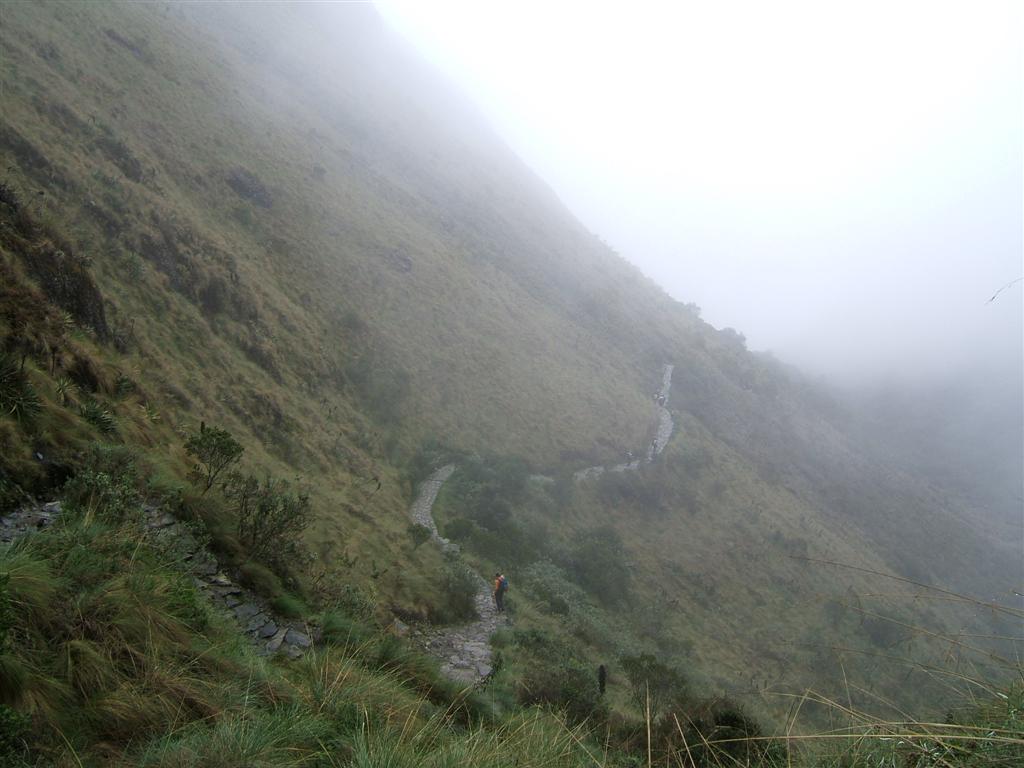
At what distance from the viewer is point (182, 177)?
85.4 ft

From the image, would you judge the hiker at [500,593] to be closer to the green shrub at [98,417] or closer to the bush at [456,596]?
the bush at [456,596]

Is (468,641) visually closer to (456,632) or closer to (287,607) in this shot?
(456,632)

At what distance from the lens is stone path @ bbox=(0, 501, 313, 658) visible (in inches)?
186

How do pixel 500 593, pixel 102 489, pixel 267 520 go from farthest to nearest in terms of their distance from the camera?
pixel 500 593 < pixel 267 520 < pixel 102 489

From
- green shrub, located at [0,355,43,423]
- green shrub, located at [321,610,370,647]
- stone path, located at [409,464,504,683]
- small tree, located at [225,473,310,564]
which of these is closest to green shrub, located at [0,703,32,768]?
green shrub, located at [321,610,370,647]

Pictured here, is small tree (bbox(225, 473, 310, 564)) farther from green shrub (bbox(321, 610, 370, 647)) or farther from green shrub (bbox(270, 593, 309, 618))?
green shrub (bbox(321, 610, 370, 647))

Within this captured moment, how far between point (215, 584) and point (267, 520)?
1.82 m

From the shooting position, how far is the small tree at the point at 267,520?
7074mm

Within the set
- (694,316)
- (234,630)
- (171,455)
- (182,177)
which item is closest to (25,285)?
(171,455)

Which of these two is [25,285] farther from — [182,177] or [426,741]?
[182,177]

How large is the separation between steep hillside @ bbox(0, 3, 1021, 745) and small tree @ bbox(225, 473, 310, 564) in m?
0.43

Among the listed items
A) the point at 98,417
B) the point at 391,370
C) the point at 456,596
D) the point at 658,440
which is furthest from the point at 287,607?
the point at 658,440

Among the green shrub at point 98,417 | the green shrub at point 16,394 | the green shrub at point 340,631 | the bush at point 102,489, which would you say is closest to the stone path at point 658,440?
the green shrub at point 98,417

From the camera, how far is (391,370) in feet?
94.3
